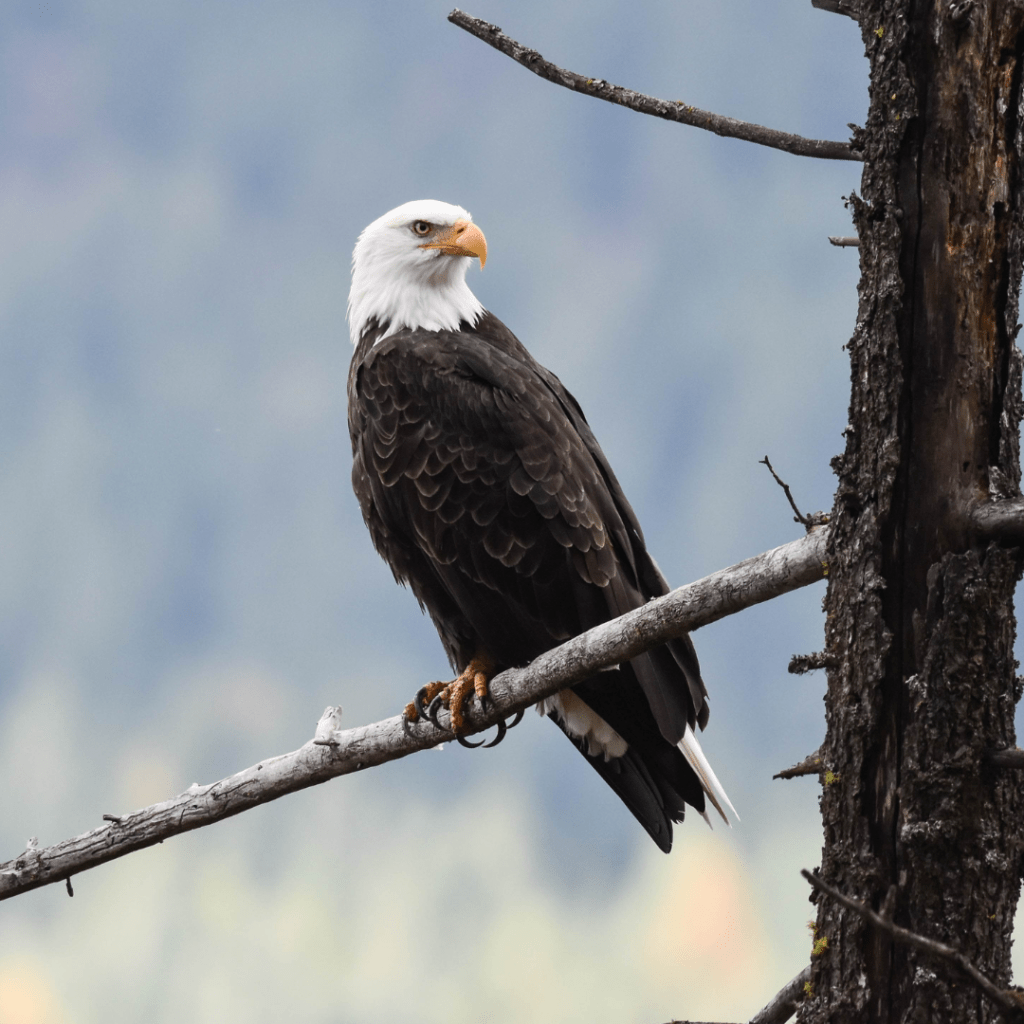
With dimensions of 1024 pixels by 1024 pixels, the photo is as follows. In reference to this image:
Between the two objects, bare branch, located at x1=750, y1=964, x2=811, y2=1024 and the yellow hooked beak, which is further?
the yellow hooked beak

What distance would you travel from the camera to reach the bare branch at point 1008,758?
2500 mm

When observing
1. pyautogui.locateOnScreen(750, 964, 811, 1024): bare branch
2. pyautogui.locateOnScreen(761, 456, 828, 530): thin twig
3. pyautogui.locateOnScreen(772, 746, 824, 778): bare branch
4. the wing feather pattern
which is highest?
the wing feather pattern

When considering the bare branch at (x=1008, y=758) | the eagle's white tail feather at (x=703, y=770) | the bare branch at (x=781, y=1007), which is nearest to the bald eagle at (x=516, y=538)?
the eagle's white tail feather at (x=703, y=770)

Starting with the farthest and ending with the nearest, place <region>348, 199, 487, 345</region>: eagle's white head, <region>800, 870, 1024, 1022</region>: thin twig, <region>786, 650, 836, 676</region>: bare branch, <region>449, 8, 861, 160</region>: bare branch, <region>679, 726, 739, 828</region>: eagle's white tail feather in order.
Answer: <region>348, 199, 487, 345</region>: eagle's white head, <region>679, 726, 739, 828</region>: eagle's white tail feather, <region>449, 8, 861, 160</region>: bare branch, <region>786, 650, 836, 676</region>: bare branch, <region>800, 870, 1024, 1022</region>: thin twig

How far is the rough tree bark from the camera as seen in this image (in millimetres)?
2545

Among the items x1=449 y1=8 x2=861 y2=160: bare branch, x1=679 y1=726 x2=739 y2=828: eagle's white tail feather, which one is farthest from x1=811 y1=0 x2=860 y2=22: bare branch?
x1=679 y1=726 x2=739 y2=828: eagle's white tail feather

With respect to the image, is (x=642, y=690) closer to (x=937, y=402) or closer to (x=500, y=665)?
(x=500, y=665)

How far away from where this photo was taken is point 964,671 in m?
2.55

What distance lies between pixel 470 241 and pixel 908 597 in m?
3.04

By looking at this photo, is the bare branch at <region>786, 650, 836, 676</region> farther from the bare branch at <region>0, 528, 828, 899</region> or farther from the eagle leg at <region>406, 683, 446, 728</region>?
the eagle leg at <region>406, 683, 446, 728</region>

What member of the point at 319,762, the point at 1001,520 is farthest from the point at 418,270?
the point at 1001,520

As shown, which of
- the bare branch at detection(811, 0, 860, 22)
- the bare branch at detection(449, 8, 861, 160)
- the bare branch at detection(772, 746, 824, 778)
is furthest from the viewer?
the bare branch at detection(449, 8, 861, 160)

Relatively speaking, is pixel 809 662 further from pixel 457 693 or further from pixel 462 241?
pixel 462 241

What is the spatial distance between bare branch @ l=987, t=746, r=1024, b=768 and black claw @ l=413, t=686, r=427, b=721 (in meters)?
2.23
